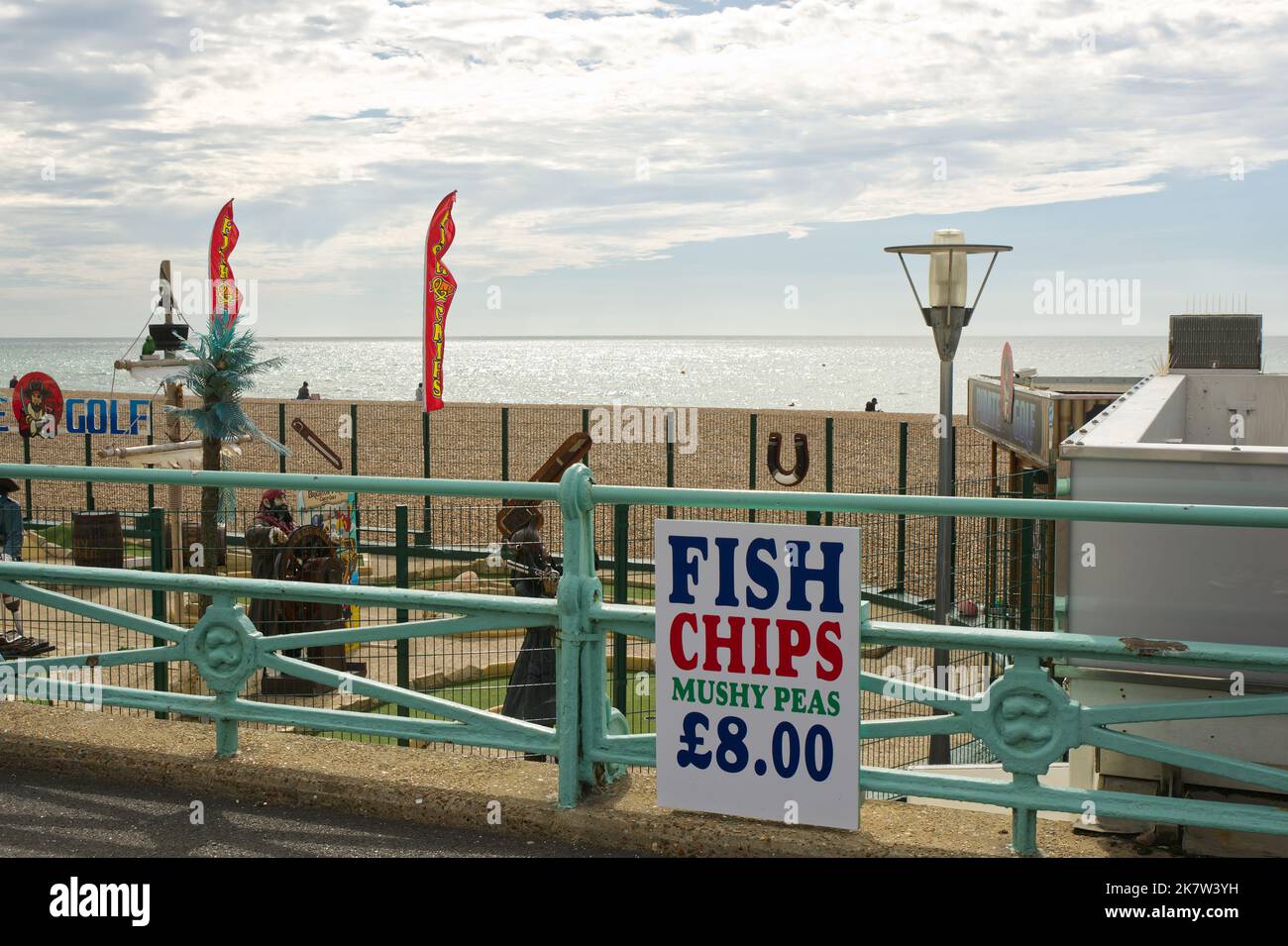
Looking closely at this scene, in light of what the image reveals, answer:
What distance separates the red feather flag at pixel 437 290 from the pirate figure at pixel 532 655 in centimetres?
1454

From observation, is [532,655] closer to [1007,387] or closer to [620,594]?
[620,594]

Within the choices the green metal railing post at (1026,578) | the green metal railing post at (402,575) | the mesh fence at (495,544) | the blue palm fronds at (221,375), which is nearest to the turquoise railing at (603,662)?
the mesh fence at (495,544)

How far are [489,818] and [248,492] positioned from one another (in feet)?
61.7

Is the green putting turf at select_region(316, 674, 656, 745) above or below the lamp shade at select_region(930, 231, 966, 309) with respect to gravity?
below

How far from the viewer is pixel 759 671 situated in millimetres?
3996

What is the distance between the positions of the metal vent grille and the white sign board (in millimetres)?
12114

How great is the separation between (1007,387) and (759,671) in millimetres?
10599

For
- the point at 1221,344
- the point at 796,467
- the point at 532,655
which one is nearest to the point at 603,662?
the point at 532,655
